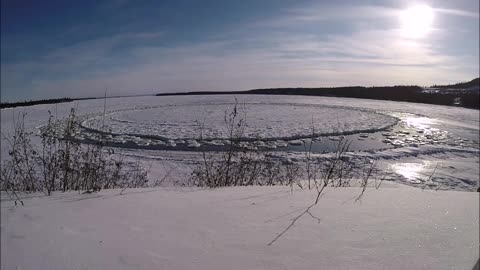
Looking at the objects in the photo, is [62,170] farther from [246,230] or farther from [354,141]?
[354,141]

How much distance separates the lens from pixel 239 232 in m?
2.07

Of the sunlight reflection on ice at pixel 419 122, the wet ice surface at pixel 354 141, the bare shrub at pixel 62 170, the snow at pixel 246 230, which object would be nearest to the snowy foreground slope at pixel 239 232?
the snow at pixel 246 230

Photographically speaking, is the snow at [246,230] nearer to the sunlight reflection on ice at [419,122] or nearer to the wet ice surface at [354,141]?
the wet ice surface at [354,141]

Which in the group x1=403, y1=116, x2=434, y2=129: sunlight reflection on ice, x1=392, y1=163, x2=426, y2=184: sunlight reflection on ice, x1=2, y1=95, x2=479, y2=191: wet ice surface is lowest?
x1=392, y1=163, x2=426, y2=184: sunlight reflection on ice

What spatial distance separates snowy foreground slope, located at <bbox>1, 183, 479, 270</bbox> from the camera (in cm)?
171

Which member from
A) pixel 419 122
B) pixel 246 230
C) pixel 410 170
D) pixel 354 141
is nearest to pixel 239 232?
pixel 246 230

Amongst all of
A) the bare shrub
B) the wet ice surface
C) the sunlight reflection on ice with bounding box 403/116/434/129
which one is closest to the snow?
the bare shrub

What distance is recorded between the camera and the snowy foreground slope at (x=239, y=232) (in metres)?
1.71

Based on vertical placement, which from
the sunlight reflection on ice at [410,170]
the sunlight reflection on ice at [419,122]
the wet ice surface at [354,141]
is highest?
the sunlight reflection on ice at [419,122]

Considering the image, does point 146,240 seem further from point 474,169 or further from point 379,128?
point 379,128

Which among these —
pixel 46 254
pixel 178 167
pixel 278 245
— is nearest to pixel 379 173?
pixel 178 167

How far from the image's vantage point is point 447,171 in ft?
22.2

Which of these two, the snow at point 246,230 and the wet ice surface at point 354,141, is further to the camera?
the wet ice surface at point 354,141

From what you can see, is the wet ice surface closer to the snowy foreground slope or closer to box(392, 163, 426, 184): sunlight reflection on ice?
box(392, 163, 426, 184): sunlight reflection on ice
